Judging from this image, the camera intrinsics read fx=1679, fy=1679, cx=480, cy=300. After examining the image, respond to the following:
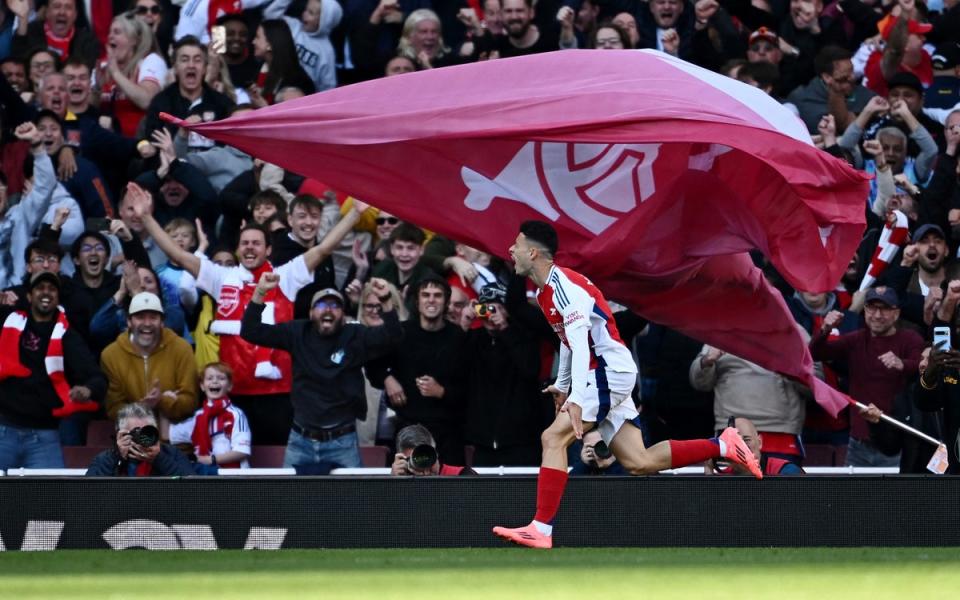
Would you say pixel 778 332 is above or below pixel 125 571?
above

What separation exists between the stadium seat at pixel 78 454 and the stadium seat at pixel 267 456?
40.5 inches

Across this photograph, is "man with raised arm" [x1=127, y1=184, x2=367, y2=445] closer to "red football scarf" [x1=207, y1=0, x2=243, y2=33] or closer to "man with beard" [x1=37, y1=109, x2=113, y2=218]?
"man with beard" [x1=37, y1=109, x2=113, y2=218]

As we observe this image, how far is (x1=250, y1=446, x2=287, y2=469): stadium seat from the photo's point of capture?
1109cm

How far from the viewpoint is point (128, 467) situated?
1001cm

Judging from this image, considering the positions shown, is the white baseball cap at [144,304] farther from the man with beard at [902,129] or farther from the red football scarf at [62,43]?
the man with beard at [902,129]

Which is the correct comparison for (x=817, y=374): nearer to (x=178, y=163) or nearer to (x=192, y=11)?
(x=178, y=163)

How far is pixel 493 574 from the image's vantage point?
343 inches

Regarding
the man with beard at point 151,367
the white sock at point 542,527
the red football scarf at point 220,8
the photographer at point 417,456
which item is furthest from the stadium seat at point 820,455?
the red football scarf at point 220,8

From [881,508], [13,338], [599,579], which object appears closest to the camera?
[599,579]

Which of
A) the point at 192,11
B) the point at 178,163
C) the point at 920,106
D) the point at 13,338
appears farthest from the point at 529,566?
the point at 192,11

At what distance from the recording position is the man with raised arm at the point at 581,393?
883cm

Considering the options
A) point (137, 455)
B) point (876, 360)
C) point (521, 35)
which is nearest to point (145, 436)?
point (137, 455)

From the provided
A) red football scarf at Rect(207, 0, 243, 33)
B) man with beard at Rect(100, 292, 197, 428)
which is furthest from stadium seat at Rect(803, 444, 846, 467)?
red football scarf at Rect(207, 0, 243, 33)

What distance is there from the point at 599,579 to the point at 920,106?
605 cm
